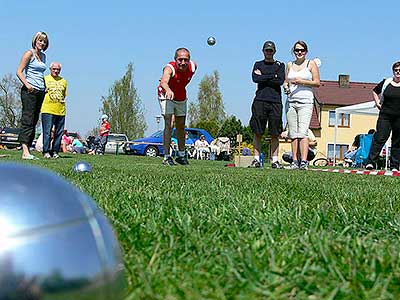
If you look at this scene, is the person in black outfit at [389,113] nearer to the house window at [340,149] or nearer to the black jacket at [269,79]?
the black jacket at [269,79]

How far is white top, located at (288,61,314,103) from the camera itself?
34.4 ft

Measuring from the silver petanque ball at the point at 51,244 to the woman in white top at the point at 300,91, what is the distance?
9212 mm

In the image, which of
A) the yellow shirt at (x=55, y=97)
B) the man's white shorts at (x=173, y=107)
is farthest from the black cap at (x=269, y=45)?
the yellow shirt at (x=55, y=97)

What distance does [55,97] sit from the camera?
11.4m

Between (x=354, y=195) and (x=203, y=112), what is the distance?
67.9 metres

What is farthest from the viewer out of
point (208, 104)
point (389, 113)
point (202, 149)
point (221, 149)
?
point (208, 104)

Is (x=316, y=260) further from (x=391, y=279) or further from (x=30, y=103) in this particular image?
(x=30, y=103)

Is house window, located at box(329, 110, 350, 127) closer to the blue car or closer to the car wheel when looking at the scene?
the blue car

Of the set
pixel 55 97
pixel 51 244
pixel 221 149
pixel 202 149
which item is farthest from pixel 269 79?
pixel 221 149

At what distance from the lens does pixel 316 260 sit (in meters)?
1.99

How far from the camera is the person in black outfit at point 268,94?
35.8 feet

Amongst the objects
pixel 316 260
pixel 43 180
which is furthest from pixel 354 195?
pixel 43 180

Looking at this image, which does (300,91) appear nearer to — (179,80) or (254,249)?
(179,80)

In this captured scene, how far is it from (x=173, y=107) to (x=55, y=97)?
218 cm
